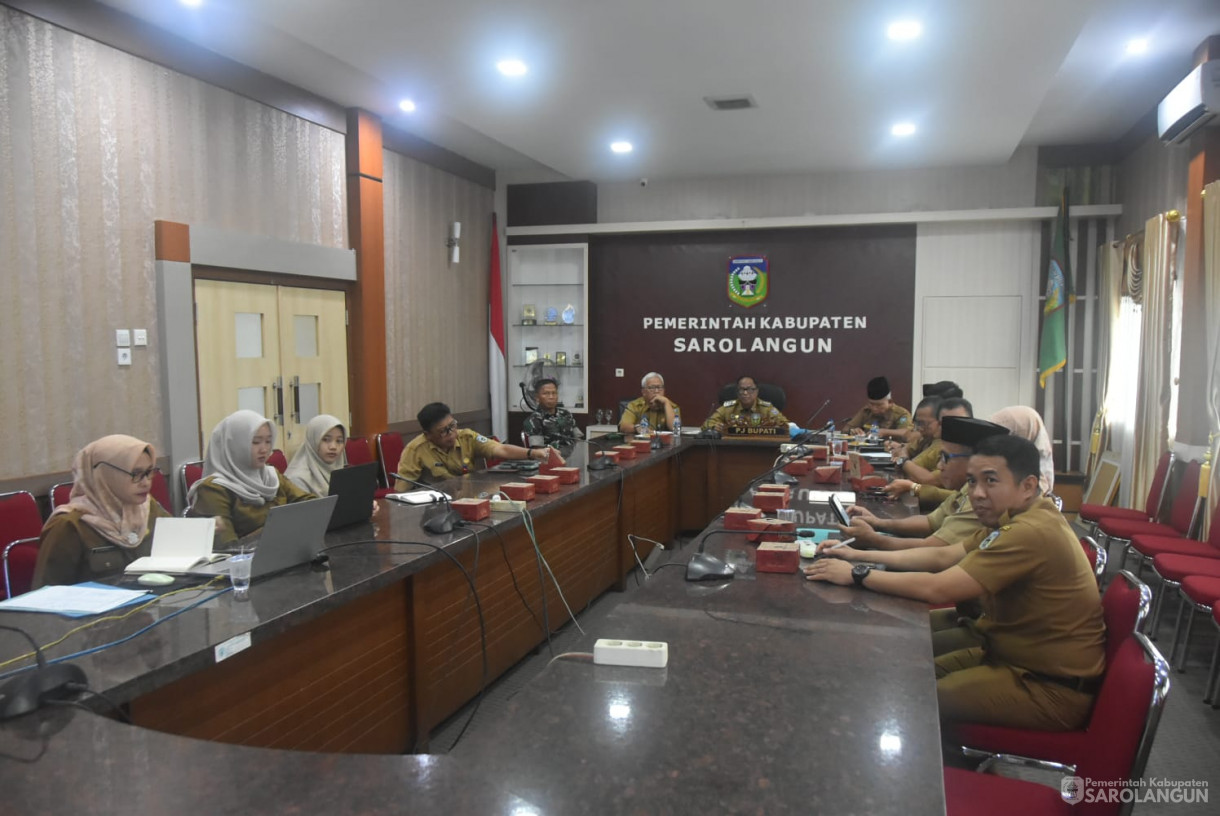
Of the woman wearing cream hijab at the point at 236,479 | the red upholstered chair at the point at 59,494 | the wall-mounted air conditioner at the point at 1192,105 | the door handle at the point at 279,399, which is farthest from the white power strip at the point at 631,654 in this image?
the wall-mounted air conditioner at the point at 1192,105

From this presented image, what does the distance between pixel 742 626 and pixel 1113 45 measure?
4.57 meters

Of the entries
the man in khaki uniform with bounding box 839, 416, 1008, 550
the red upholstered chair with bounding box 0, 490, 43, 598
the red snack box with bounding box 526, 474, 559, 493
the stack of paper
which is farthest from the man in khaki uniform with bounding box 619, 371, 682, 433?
the stack of paper

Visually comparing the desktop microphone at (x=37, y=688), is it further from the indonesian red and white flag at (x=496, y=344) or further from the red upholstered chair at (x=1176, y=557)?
the indonesian red and white flag at (x=496, y=344)

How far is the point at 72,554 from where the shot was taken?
2.29m

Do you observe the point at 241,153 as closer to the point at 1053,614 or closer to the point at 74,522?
the point at 74,522

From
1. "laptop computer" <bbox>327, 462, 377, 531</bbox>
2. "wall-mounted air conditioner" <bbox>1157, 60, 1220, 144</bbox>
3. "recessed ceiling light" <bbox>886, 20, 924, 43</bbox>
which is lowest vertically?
"laptop computer" <bbox>327, 462, 377, 531</bbox>

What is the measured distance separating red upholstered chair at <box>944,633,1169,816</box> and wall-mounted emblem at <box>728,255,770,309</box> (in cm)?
603

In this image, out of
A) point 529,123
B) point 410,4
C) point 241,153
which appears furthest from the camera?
point 529,123

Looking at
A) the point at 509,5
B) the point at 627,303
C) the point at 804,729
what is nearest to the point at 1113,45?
the point at 509,5

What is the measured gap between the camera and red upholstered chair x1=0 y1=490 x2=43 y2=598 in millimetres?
3035

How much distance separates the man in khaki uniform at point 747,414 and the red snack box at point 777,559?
360cm

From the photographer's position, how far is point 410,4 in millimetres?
3531

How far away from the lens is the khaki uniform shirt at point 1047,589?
6.23 feet

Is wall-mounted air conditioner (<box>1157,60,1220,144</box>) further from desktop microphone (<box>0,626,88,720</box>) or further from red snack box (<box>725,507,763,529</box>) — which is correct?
desktop microphone (<box>0,626,88,720</box>)
